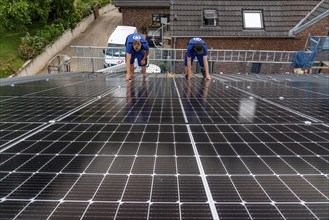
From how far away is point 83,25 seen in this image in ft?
100

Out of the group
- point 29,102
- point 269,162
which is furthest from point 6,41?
point 269,162

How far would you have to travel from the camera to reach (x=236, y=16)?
17.0m

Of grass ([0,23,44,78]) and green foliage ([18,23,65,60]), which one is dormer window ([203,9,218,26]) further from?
grass ([0,23,44,78])

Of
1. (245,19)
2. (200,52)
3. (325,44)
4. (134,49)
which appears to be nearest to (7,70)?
(134,49)

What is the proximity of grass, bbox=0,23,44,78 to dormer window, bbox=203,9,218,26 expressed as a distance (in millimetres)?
15551

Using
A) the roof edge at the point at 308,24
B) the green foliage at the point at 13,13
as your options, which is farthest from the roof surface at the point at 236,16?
the green foliage at the point at 13,13

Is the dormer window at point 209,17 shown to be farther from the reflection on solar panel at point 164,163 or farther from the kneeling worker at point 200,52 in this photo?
the reflection on solar panel at point 164,163

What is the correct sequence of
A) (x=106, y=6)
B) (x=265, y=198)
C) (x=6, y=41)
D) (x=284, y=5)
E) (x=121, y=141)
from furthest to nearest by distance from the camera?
(x=106, y=6)
(x=6, y=41)
(x=284, y=5)
(x=121, y=141)
(x=265, y=198)

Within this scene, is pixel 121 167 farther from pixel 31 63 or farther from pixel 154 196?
pixel 31 63

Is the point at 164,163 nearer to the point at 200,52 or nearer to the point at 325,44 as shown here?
the point at 200,52

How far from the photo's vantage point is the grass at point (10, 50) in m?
17.4

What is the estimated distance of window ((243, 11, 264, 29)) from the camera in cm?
1678

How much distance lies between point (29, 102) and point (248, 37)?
16134 millimetres

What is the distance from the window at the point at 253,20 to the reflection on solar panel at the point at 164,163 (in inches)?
590
